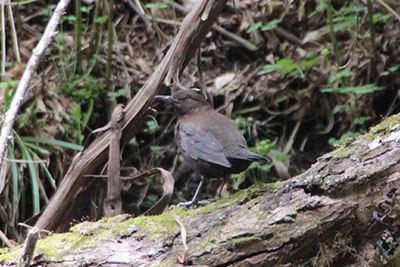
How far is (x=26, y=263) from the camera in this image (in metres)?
1.32

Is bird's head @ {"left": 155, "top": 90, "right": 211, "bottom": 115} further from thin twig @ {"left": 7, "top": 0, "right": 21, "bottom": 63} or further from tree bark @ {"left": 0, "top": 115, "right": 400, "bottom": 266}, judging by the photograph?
thin twig @ {"left": 7, "top": 0, "right": 21, "bottom": 63}

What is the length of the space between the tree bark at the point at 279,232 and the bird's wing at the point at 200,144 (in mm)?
551

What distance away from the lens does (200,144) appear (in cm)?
266

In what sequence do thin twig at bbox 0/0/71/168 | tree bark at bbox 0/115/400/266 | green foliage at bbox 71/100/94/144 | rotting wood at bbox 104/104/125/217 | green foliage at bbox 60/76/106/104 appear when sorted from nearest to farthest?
tree bark at bbox 0/115/400/266 < thin twig at bbox 0/0/71/168 < rotting wood at bbox 104/104/125/217 < green foliage at bbox 71/100/94/144 < green foliage at bbox 60/76/106/104

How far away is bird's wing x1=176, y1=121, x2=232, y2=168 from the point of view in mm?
2515

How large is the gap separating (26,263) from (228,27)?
389 centimetres

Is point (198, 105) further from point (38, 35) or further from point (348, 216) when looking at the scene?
point (38, 35)

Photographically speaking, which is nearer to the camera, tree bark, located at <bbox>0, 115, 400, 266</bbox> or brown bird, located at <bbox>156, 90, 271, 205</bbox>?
tree bark, located at <bbox>0, 115, 400, 266</bbox>

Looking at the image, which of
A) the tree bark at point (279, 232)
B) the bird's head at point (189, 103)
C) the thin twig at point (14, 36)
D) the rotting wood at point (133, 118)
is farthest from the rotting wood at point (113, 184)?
the thin twig at point (14, 36)

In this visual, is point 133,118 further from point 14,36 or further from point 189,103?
point 14,36

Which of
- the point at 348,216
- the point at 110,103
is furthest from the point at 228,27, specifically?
the point at 348,216

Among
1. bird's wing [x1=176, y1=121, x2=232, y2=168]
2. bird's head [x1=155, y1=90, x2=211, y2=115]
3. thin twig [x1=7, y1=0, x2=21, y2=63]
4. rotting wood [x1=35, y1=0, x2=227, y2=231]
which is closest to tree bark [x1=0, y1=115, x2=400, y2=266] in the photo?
bird's wing [x1=176, y1=121, x2=232, y2=168]

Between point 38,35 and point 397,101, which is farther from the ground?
point 38,35

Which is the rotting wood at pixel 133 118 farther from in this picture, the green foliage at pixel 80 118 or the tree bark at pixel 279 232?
the green foliage at pixel 80 118
